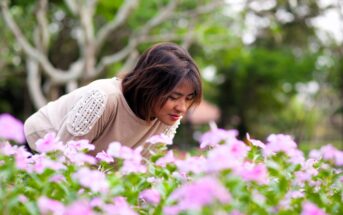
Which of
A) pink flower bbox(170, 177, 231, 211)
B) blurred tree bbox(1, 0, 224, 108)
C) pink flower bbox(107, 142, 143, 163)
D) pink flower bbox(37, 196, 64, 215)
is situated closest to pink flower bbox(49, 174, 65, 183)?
pink flower bbox(107, 142, 143, 163)

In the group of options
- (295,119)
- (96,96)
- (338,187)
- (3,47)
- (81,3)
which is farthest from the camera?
(295,119)

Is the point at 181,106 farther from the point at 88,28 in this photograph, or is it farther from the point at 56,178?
the point at 88,28

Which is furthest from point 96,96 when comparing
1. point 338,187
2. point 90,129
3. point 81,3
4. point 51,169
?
point 81,3

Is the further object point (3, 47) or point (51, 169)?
point (3, 47)

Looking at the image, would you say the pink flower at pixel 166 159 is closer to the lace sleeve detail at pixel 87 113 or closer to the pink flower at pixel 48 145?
A: the pink flower at pixel 48 145

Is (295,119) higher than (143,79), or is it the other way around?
(295,119)

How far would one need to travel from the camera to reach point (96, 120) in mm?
2234

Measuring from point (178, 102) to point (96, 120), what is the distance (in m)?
0.35

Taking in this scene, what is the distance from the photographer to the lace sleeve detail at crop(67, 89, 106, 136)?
2.21 m

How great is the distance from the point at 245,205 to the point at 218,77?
21.5m

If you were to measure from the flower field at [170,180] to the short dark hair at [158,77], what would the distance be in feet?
1.70

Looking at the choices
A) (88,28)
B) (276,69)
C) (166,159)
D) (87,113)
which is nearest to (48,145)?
(166,159)

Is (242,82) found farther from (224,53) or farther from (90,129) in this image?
(90,129)

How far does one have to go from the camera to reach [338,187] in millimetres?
1703
